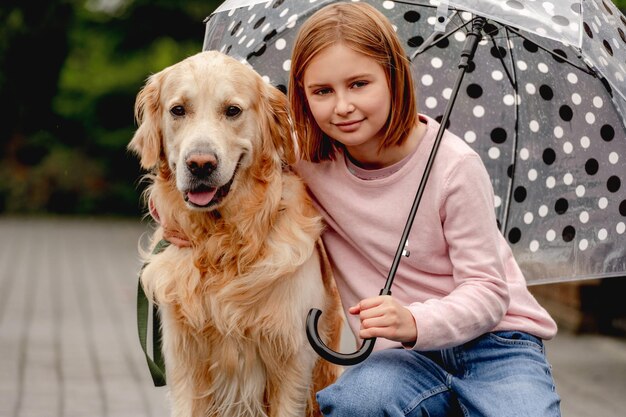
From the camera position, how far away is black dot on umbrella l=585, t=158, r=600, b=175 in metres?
3.67

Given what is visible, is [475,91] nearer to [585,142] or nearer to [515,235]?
[585,142]

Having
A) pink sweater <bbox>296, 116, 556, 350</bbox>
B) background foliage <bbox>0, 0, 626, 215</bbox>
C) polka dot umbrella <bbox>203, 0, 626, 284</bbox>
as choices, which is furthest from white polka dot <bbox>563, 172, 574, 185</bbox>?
background foliage <bbox>0, 0, 626, 215</bbox>

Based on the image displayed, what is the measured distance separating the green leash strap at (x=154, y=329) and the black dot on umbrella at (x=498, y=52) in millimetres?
1512

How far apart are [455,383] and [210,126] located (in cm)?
114

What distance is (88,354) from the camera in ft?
20.4

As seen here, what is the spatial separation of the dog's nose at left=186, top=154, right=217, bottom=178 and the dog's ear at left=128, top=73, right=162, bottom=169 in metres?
0.31

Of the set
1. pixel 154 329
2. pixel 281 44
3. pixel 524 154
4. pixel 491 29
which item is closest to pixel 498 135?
pixel 524 154

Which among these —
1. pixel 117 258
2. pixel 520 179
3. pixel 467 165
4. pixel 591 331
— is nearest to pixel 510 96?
pixel 520 179

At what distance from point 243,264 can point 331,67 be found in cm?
74

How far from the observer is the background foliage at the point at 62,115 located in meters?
17.3

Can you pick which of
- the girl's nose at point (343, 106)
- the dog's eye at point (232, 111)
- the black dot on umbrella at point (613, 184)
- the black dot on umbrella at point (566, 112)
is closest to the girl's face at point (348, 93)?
the girl's nose at point (343, 106)

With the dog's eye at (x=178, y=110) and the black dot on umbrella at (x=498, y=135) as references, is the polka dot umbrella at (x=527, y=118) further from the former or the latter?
the dog's eye at (x=178, y=110)

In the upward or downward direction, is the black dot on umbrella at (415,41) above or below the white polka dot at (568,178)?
above

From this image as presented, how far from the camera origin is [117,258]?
12.0 m
